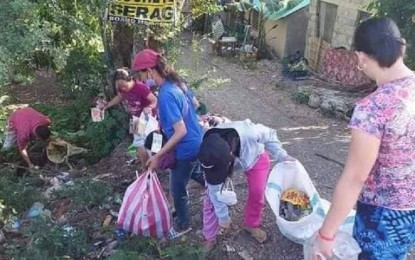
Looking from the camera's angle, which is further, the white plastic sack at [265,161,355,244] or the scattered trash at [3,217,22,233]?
the scattered trash at [3,217,22,233]

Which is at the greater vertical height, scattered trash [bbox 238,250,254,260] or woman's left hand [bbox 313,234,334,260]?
woman's left hand [bbox 313,234,334,260]

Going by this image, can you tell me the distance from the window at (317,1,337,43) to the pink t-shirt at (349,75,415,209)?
37.2 ft

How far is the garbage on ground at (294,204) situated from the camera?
4.14 m

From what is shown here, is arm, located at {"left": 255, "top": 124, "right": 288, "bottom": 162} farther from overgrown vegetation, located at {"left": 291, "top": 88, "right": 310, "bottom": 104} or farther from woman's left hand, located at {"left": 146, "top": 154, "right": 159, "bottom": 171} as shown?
overgrown vegetation, located at {"left": 291, "top": 88, "right": 310, "bottom": 104}

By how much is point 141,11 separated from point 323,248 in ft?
16.8

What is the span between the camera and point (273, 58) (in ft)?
52.6

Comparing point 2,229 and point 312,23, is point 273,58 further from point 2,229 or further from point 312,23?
point 2,229

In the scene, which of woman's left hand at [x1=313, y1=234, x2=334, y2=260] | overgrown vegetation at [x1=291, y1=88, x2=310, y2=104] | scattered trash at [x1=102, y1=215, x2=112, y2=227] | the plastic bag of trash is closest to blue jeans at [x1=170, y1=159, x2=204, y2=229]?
scattered trash at [x1=102, y1=215, x2=112, y2=227]

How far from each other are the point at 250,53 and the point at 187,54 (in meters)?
1.99

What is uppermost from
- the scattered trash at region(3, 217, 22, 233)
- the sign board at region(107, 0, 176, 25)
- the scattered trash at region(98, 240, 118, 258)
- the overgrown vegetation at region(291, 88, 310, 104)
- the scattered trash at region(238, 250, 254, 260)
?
the sign board at region(107, 0, 176, 25)

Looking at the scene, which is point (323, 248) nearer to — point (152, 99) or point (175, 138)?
point (175, 138)

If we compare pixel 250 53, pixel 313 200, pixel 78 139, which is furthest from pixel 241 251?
pixel 250 53

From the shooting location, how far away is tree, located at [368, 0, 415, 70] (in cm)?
690

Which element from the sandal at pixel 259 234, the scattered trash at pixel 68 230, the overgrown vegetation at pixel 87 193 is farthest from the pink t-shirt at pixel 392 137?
the overgrown vegetation at pixel 87 193
